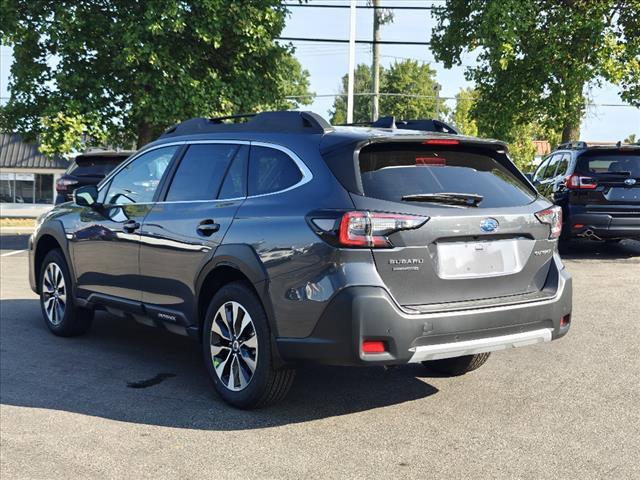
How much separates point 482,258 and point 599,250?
10629mm

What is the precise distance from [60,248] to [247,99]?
14.8m

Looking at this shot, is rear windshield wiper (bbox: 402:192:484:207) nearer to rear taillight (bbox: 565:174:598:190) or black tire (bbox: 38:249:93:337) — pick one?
black tire (bbox: 38:249:93:337)

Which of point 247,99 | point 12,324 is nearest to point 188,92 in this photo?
point 247,99

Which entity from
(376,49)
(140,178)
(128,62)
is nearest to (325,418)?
(140,178)

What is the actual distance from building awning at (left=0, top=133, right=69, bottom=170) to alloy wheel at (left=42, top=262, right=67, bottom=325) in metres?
44.5

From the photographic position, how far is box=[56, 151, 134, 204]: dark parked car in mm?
14219

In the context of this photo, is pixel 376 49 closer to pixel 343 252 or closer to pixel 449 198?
pixel 449 198

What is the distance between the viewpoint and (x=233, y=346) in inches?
186

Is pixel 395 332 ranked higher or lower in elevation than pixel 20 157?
lower

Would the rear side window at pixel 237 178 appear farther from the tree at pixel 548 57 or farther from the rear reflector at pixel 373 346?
the tree at pixel 548 57

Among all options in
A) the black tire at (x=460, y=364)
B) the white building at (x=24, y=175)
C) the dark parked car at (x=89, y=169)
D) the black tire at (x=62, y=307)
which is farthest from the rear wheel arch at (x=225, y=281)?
the white building at (x=24, y=175)

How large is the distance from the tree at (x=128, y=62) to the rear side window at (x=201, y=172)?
14.5 metres

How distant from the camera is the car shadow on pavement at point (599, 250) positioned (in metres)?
13.0

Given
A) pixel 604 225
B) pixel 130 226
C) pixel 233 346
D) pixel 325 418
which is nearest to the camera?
pixel 325 418
